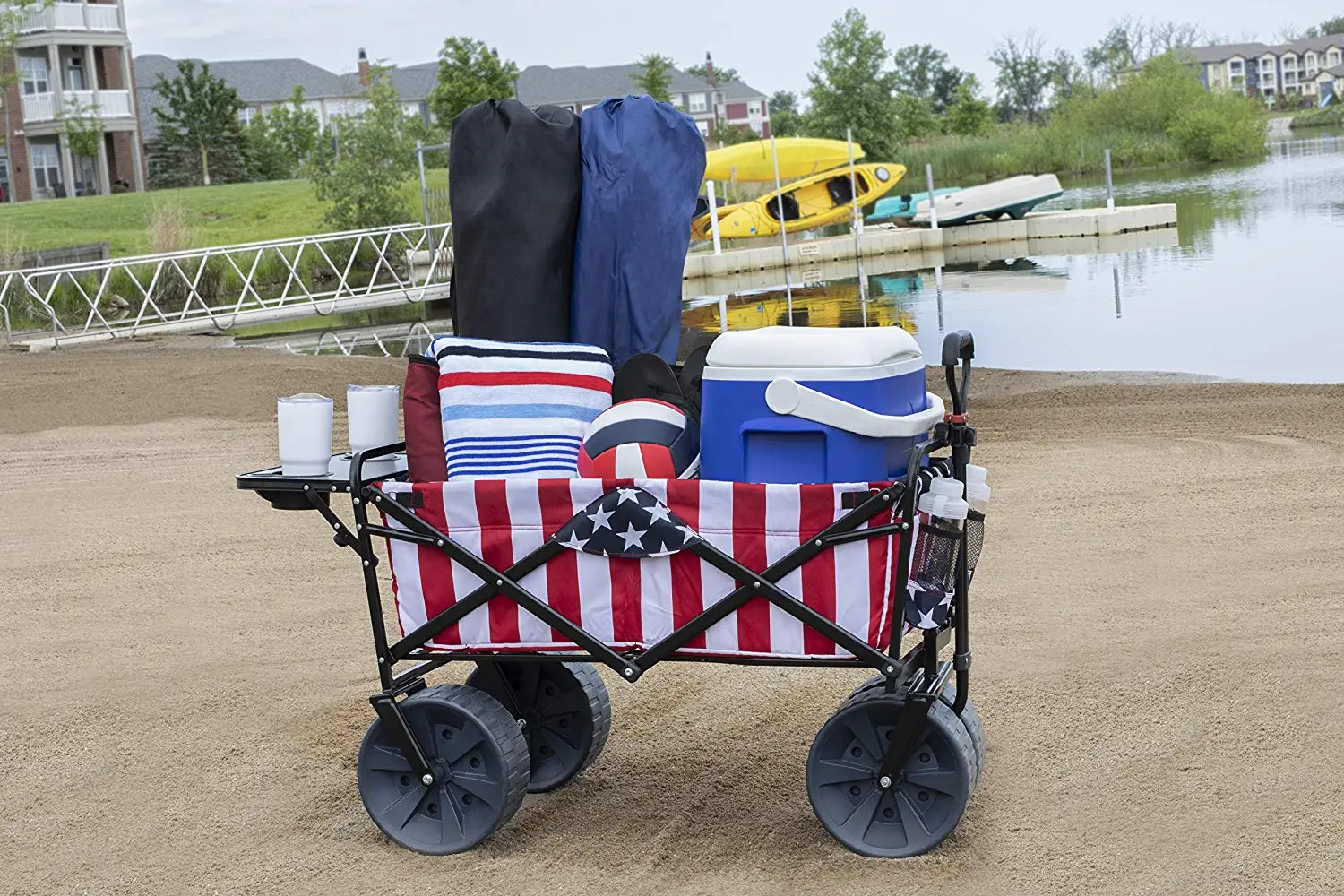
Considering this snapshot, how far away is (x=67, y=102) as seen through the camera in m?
49.6

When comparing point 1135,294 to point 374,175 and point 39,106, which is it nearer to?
point 374,175

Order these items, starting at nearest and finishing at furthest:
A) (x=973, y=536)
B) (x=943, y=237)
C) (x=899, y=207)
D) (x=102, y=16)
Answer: (x=973, y=536) → (x=943, y=237) → (x=899, y=207) → (x=102, y=16)

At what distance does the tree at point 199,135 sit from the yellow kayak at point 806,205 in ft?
85.1

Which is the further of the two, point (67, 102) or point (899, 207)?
point (67, 102)

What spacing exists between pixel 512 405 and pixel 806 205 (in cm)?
3420

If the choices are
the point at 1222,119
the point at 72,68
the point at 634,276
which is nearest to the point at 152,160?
the point at 72,68

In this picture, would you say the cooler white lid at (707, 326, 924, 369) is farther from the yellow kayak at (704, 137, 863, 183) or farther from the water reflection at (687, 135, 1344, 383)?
the yellow kayak at (704, 137, 863, 183)

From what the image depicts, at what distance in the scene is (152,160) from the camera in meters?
57.9

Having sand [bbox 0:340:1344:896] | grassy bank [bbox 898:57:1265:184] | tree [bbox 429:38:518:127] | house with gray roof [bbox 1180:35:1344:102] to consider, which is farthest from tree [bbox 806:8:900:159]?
house with gray roof [bbox 1180:35:1344:102]

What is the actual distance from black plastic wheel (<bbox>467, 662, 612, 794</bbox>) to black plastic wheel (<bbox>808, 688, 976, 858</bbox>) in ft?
2.79

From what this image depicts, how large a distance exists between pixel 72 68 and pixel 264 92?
46126 mm

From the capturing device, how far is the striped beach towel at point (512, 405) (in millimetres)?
3848

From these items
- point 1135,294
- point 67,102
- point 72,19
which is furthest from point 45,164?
point 1135,294

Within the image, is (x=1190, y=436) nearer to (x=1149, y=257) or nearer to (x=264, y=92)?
(x=1149, y=257)
